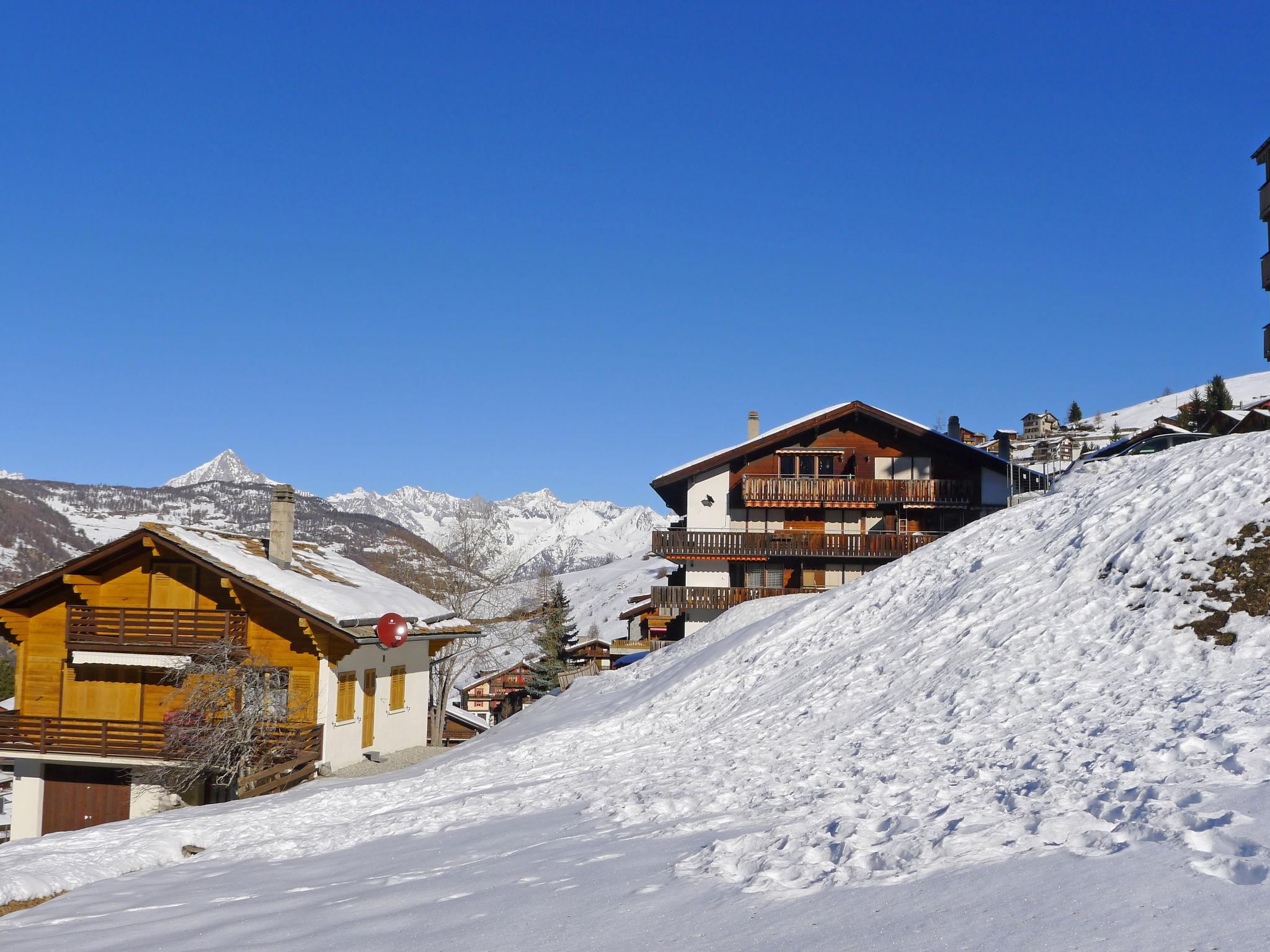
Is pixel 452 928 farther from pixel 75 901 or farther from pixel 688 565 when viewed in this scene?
pixel 688 565

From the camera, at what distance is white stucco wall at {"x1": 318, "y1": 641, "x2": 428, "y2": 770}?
86.1 feet

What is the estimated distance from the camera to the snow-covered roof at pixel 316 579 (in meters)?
25.9

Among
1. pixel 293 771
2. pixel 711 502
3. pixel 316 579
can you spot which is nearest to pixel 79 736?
pixel 293 771

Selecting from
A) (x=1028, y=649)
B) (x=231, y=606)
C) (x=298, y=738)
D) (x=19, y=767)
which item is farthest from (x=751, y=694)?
(x=19, y=767)

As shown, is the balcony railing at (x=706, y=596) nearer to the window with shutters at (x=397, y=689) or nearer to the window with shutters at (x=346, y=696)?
the window with shutters at (x=397, y=689)

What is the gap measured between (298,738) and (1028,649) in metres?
18.1

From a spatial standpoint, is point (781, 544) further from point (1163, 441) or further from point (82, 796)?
point (82, 796)

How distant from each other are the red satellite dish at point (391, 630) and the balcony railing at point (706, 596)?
14.9m

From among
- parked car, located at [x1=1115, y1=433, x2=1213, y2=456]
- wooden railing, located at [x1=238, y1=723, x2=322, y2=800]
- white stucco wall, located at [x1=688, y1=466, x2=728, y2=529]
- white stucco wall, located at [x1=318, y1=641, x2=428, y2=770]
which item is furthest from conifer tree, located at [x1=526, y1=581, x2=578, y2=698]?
parked car, located at [x1=1115, y1=433, x2=1213, y2=456]

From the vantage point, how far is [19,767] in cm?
2739

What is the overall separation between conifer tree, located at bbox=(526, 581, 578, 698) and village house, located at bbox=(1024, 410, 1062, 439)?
75.7 meters

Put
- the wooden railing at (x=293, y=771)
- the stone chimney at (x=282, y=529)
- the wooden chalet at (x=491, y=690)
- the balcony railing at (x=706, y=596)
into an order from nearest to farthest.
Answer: the wooden railing at (x=293, y=771)
the stone chimney at (x=282, y=529)
the balcony railing at (x=706, y=596)
the wooden chalet at (x=491, y=690)

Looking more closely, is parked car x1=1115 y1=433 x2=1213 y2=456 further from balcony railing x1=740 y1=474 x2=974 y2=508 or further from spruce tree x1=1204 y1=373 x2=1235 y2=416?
spruce tree x1=1204 y1=373 x2=1235 y2=416

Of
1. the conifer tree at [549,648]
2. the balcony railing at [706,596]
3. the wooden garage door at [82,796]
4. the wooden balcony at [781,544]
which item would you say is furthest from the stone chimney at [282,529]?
the conifer tree at [549,648]
